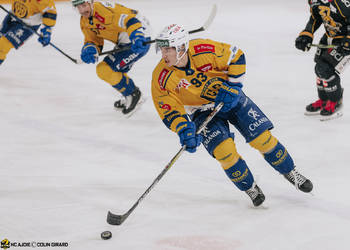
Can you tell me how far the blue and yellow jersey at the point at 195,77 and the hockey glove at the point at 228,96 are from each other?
6 cm

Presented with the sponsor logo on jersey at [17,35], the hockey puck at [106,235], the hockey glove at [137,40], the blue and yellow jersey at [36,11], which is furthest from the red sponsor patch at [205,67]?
the sponsor logo on jersey at [17,35]

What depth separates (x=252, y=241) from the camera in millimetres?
2719

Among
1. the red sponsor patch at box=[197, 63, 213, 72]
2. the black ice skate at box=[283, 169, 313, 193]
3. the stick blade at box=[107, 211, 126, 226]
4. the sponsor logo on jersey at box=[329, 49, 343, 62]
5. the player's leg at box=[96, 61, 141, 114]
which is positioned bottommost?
→ the player's leg at box=[96, 61, 141, 114]

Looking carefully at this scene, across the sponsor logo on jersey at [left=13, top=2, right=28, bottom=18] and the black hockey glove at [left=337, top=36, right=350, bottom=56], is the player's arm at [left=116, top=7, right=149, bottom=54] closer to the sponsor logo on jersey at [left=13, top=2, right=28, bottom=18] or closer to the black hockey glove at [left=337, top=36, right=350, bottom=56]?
the sponsor logo on jersey at [left=13, top=2, right=28, bottom=18]

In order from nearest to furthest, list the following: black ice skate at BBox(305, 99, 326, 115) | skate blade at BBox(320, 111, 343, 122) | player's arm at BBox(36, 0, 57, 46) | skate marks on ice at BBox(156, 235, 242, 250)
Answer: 1. skate marks on ice at BBox(156, 235, 242, 250)
2. skate blade at BBox(320, 111, 343, 122)
3. black ice skate at BBox(305, 99, 326, 115)
4. player's arm at BBox(36, 0, 57, 46)

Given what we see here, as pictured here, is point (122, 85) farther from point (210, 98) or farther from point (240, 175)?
point (240, 175)

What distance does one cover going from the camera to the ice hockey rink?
2820mm

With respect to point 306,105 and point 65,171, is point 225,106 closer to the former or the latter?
point 65,171

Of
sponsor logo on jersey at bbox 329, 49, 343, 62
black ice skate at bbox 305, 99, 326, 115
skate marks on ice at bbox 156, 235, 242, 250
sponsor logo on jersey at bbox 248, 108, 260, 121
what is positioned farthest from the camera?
black ice skate at bbox 305, 99, 326, 115

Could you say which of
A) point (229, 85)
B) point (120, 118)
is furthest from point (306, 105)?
point (229, 85)

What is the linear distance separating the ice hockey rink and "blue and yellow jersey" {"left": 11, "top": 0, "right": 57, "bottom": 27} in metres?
0.84

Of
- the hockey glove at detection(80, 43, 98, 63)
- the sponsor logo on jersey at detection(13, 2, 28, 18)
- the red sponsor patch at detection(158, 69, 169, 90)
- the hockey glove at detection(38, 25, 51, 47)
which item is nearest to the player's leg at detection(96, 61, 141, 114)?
the hockey glove at detection(80, 43, 98, 63)

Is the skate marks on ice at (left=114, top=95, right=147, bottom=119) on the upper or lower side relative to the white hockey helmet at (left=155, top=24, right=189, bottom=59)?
lower

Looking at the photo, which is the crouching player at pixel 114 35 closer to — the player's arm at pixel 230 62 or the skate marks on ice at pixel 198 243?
the player's arm at pixel 230 62
